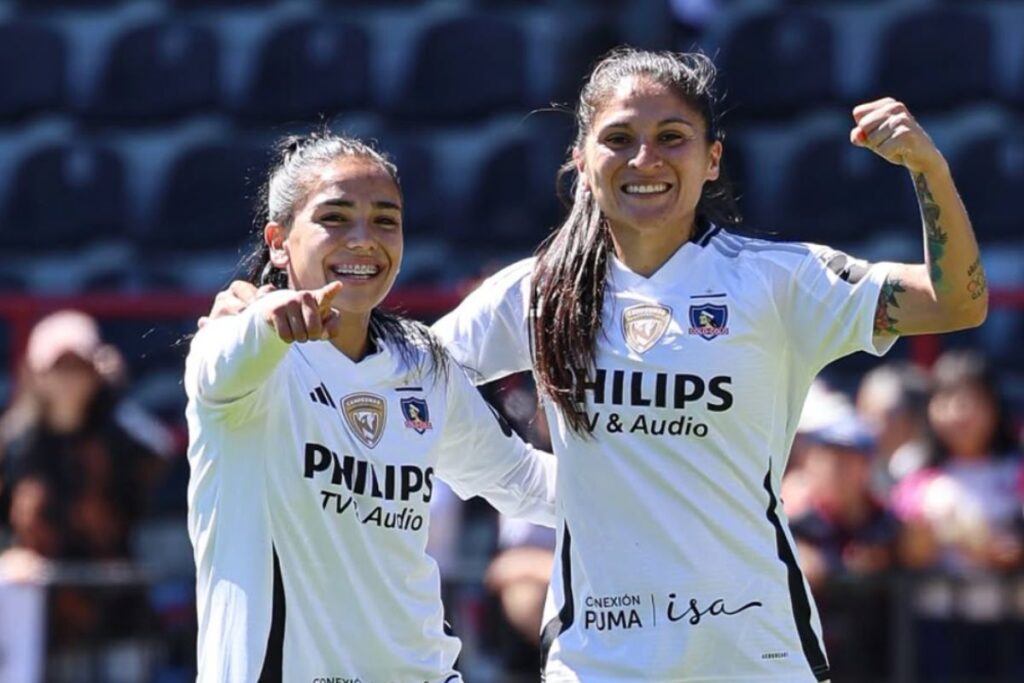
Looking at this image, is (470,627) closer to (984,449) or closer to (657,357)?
(984,449)

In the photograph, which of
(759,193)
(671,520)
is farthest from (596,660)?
(759,193)

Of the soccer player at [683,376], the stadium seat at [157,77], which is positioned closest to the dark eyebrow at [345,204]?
the soccer player at [683,376]

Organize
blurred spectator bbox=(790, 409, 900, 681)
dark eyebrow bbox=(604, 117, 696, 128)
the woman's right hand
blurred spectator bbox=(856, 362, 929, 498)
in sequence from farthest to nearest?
blurred spectator bbox=(856, 362, 929, 498), blurred spectator bbox=(790, 409, 900, 681), dark eyebrow bbox=(604, 117, 696, 128), the woman's right hand

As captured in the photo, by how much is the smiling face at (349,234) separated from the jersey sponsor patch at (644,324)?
0.44m

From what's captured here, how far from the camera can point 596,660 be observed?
148 inches

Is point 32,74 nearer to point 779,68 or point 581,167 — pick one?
point 779,68

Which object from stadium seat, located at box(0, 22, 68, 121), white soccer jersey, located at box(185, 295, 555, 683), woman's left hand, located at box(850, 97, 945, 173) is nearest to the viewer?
woman's left hand, located at box(850, 97, 945, 173)

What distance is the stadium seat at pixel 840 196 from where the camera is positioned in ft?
29.8

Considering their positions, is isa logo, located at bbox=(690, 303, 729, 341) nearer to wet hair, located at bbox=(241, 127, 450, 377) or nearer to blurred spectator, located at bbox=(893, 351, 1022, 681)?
wet hair, located at bbox=(241, 127, 450, 377)

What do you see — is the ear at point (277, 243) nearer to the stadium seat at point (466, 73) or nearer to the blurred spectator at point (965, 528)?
the blurred spectator at point (965, 528)

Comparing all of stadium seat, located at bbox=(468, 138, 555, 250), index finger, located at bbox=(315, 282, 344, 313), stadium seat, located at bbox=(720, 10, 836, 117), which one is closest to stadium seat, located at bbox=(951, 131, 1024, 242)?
stadium seat, located at bbox=(720, 10, 836, 117)

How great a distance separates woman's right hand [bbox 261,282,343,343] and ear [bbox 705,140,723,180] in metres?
0.82

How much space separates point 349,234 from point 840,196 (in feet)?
18.8

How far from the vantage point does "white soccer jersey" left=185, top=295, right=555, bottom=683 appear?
12.0 feet
